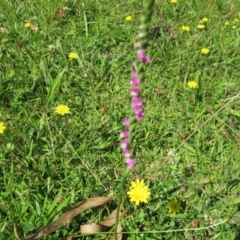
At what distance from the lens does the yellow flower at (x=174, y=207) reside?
5.79 feet

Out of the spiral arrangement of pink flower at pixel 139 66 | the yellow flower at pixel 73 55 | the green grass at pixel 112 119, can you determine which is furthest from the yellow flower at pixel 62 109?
the spiral arrangement of pink flower at pixel 139 66

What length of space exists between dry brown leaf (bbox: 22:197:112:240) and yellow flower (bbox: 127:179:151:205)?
11cm

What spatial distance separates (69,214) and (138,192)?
0.32 m

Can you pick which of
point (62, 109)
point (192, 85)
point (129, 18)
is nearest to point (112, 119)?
point (62, 109)

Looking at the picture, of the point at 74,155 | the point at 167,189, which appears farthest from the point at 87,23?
the point at 167,189

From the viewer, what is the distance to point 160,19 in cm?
313

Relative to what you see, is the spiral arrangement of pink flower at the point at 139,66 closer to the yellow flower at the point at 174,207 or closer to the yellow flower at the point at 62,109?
the yellow flower at the point at 174,207

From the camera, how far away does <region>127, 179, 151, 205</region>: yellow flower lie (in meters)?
1.73

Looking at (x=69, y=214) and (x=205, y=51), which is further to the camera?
(x=205, y=51)

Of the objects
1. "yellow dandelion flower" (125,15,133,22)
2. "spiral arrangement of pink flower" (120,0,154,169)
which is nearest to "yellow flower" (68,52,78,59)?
"yellow dandelion flower" (125,15,133,22)

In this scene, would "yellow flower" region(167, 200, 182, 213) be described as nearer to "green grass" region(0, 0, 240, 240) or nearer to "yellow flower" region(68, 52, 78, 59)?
"green grass" region(0, 0, 240, 240)

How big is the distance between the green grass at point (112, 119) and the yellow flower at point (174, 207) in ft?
0.08

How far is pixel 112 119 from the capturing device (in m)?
2.22

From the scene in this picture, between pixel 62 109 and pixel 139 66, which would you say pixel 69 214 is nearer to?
pixel 62 109
